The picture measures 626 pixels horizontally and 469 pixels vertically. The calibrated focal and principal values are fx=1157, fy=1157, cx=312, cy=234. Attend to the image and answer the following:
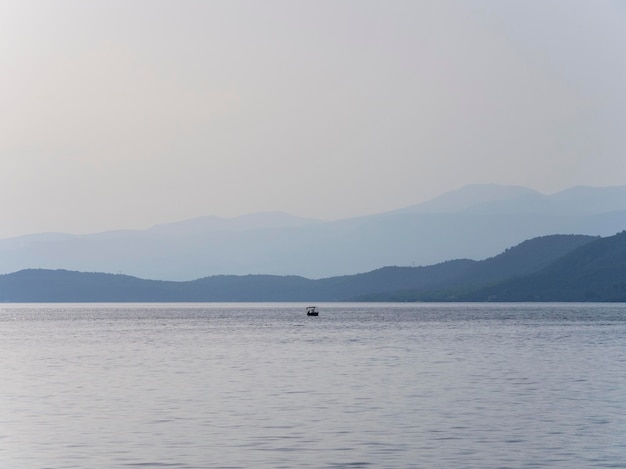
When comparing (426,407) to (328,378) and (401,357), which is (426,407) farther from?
(401,357)

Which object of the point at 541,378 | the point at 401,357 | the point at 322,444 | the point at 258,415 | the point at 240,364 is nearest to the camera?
the point at 322,444

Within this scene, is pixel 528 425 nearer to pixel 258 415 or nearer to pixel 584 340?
pixel 258 415

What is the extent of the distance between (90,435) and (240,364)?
42766 millimetres

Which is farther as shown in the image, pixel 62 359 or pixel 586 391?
pixel 62 359

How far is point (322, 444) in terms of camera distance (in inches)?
1805

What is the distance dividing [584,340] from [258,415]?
8437 centimetres

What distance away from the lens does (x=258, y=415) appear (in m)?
55.4

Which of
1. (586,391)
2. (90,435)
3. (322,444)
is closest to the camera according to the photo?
(322,444)

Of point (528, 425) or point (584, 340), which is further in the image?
point (584, 340)

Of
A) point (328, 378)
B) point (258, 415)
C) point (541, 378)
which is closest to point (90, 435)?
point (258, 415)

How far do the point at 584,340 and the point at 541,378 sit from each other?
58.4m

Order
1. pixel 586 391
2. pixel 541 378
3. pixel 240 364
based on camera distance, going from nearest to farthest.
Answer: pixel 586 391, pixel 541 378, pixel 240 364

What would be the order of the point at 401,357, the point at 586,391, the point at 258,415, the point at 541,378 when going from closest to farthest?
1. the point at 258,415
2. the point at 586,391
3. the point at 541,378
4. the point at 401,357

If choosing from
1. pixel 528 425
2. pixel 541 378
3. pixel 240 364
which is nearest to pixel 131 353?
pixel 240 364
